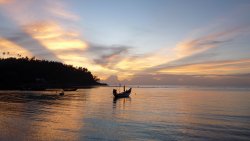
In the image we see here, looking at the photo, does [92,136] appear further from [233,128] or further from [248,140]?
[233,128]

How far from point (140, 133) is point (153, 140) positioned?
3.54 meters

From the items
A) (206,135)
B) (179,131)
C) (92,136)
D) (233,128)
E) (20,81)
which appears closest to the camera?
(92,136)

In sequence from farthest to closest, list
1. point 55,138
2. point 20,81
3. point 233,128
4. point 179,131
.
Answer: point 20,81
point 233,128
point 179,131
point 55,138

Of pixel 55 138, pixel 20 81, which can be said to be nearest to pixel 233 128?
pixel 55 138

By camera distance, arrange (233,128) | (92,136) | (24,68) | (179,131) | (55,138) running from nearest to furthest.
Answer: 1. (55,138)
2. (92,136)
3. (179,131)
4. (233,128)
5. (24,68)

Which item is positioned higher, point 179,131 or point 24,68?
point 24,68

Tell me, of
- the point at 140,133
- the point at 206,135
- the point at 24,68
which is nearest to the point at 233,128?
the point at 206,135

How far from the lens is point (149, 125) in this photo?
36.1m

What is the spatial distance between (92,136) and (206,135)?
465 inches

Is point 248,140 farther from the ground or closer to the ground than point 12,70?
closer to the ground

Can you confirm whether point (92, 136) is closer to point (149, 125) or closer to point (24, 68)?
point (149, 125)

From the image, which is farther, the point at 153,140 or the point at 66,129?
the point at 66,129

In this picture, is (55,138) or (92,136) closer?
(55,138)

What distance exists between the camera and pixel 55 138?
2603 cm
